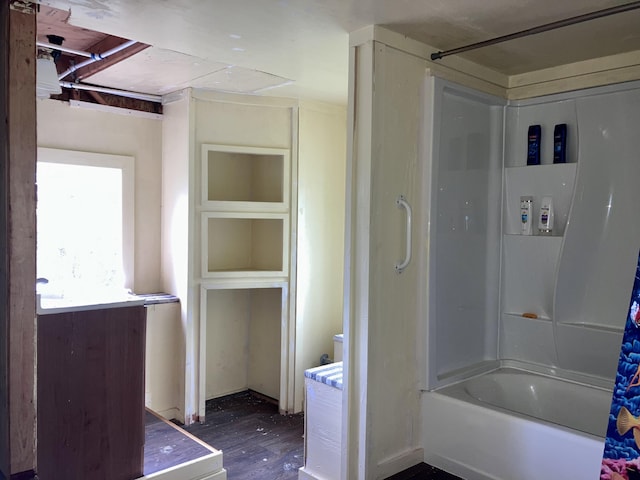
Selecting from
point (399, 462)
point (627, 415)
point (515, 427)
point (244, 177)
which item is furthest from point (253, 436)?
point (627, 415)

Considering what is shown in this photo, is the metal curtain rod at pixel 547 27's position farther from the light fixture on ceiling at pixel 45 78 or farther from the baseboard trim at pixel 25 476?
the baseboard trim at pixel 25 476

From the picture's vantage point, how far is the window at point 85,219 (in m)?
3.36

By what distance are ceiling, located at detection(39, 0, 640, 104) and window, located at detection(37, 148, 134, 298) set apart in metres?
0.81

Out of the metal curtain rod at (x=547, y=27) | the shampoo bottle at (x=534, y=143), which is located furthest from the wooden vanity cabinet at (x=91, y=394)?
the shampoo bottle at (x=534, y=143)

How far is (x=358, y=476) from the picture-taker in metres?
2.23

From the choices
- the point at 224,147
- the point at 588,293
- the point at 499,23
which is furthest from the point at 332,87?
the point at 588,293

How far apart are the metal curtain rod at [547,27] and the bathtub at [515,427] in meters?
1.54

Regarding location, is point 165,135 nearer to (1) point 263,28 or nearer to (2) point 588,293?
(1) point 263,28

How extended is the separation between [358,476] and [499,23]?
77.2 inches

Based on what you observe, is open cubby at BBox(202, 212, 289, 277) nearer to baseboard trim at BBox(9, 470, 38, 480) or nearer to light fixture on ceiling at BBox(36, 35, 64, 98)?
light fixture on ceiling at BBox(36, 35, 64, 98)

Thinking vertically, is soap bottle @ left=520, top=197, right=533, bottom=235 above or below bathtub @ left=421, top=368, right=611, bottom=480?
above

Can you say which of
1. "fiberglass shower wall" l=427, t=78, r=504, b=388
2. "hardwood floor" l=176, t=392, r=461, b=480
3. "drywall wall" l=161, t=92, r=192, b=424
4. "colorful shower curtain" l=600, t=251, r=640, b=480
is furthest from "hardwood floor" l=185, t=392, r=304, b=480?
"colorful shower curtain" l=600, t=251, r=640, b=480

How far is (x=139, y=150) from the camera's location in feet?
12.0

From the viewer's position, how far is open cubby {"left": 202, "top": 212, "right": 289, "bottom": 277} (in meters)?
3.62
